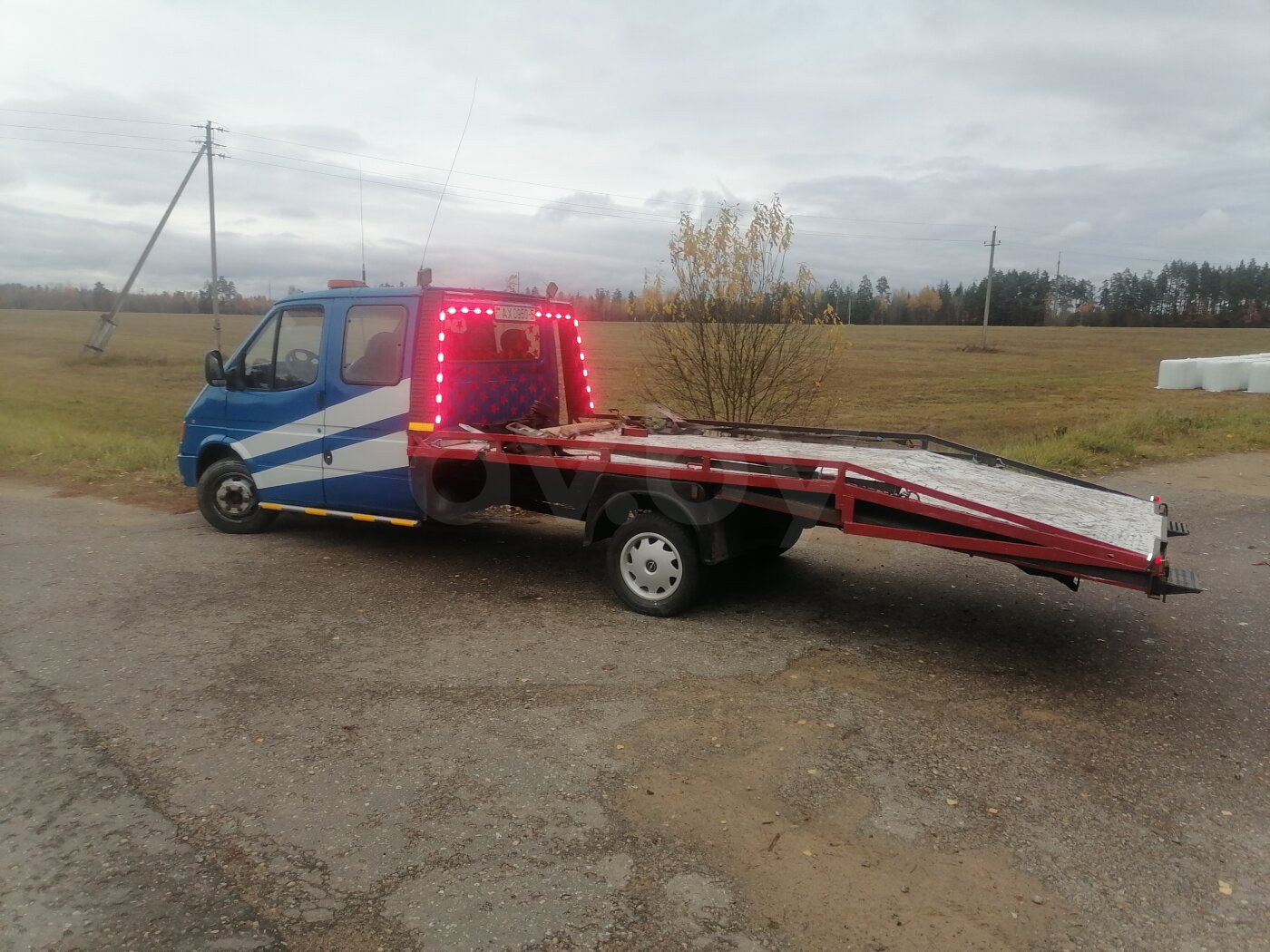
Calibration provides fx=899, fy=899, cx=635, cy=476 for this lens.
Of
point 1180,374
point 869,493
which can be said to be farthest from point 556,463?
Result: point 1180,374

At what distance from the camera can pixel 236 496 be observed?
7.92 metres

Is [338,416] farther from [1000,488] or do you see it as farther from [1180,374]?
[1180,374]

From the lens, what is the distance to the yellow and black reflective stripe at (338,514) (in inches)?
269

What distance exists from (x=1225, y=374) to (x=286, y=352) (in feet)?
89.7

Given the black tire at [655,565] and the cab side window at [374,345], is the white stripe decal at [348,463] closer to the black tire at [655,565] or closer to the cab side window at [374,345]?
the cab side window at [374,345]

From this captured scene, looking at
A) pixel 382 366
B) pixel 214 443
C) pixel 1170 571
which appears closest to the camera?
pixel 1170 571

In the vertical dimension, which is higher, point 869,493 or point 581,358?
point 581,358

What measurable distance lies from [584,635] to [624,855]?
7.67 ft

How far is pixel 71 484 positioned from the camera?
10977mm

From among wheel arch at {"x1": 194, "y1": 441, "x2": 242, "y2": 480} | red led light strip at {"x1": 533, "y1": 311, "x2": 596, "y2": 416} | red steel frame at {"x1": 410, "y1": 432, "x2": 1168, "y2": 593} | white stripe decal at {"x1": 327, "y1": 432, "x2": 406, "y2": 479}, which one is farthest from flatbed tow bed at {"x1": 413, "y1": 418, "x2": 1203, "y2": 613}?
wheel arch at {"x1": 194, "y1": 441, "x2": 242, "y2": 480}

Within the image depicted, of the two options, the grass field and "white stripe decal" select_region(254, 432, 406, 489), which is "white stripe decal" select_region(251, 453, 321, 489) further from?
the grass field

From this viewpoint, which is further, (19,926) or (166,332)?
(166,332)

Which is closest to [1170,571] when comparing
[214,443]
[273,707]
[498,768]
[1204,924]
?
[1204,924]

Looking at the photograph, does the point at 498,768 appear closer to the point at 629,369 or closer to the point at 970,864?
the point at 970,864
